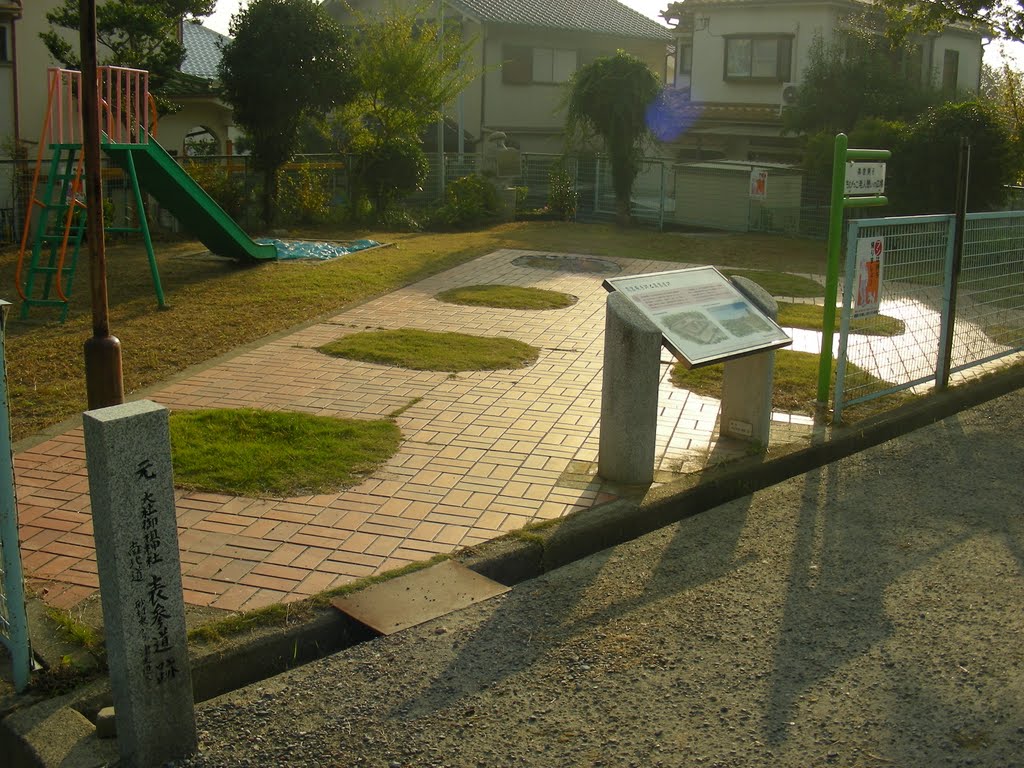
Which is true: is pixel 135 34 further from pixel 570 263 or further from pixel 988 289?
pixel 988 289

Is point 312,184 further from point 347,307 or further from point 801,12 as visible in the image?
point 801,12

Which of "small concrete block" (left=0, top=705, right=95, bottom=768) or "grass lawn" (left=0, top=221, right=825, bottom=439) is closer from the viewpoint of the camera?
"small concrete block" (left=0, top=705, right=95, bottom=768)

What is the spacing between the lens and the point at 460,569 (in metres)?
5.05

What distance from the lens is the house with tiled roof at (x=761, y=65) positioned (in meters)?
28.2

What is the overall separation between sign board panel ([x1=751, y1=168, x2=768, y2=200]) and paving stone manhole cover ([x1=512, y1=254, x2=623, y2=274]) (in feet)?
17.0

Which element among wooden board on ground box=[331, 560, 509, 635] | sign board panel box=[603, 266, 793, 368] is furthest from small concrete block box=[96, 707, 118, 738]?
sign board panel box=[603, 266, 793, 368]

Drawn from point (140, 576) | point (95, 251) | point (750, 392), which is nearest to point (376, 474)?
point (95, 251)

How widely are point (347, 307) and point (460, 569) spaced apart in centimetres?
693

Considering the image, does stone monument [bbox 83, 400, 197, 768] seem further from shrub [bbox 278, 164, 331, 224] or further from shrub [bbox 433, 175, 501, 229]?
shrub [bbox 433, 175, 501, 229]

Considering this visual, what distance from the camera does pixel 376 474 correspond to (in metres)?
6.28

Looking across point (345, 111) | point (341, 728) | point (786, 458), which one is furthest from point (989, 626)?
point (345, 111)

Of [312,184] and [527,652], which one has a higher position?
[312,184]

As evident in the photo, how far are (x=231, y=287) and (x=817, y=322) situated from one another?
6.57 meters

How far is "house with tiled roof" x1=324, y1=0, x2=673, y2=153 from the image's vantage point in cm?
3152
